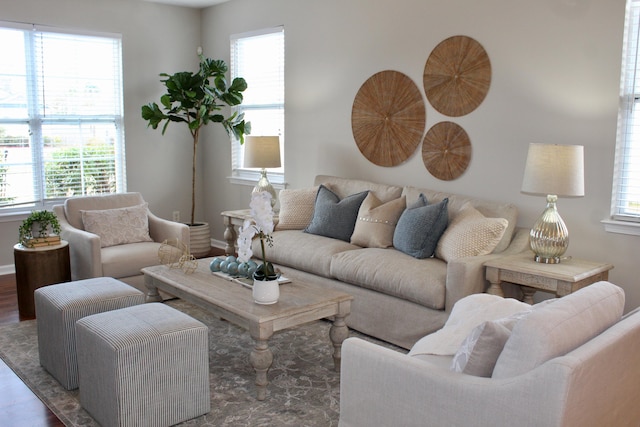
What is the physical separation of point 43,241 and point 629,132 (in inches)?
159

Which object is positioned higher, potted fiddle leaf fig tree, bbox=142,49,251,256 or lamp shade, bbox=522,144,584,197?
potted fiddle leaf fig tree, bbox=142,49,251,256

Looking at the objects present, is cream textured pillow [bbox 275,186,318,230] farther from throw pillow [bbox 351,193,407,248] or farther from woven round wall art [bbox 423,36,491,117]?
woven round wall art [bbox 423,36,491,117]

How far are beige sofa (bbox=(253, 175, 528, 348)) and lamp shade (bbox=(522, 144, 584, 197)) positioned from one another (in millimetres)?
467

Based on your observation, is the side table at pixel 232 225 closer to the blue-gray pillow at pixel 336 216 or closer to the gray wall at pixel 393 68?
the blue-gray pillow at pixel 336 216

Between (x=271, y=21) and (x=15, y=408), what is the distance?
13.7 feet

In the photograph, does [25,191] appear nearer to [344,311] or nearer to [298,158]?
[298,158]

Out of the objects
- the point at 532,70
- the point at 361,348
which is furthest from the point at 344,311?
the point at 532,70

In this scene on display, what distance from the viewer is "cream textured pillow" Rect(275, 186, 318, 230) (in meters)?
4.98

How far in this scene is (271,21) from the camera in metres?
5.87

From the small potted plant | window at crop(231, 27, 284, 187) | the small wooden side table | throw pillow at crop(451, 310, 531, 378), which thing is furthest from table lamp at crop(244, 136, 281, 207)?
throw pillow at crop(451, 310, 531, 378)

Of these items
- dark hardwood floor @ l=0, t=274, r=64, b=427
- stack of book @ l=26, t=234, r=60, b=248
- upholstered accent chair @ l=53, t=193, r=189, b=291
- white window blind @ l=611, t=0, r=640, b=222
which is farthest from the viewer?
upholstered accent chair @ l=53, t=193, r=189, b=291

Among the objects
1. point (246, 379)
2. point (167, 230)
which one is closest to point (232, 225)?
point (167, 230)

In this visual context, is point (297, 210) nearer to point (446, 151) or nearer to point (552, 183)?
point (446, 151)

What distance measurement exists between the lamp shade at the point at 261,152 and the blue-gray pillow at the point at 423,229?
163 cm
